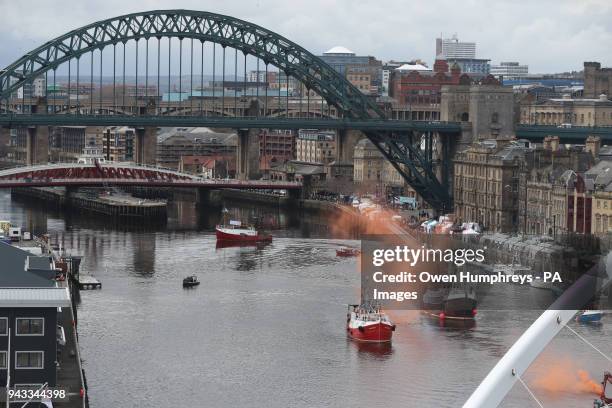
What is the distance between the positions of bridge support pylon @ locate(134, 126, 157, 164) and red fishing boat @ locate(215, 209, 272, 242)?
99.6ft

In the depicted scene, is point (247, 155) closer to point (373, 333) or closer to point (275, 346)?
point (373, 333)

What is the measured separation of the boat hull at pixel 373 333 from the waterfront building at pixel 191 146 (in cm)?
7237

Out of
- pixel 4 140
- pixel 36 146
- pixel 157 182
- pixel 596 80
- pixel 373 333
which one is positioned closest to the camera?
pixel 373 333

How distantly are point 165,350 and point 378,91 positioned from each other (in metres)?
115

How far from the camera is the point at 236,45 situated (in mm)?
81000

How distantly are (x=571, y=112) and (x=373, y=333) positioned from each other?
69.9 m

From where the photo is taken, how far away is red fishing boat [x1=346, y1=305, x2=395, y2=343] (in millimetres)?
39094

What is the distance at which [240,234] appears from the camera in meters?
66.1

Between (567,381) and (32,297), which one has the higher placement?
(32,297)

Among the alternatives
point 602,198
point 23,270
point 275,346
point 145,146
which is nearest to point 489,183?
point 602,198

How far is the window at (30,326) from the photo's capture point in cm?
2956

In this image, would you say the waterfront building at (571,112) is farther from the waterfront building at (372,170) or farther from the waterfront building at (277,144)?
the waterfront building at (372,170)

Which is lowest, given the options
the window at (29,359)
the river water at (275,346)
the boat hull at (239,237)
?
the river water at (275,346)

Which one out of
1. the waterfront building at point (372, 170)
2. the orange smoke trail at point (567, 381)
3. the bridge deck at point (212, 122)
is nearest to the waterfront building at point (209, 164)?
the waterfront building at point (372, 170)
